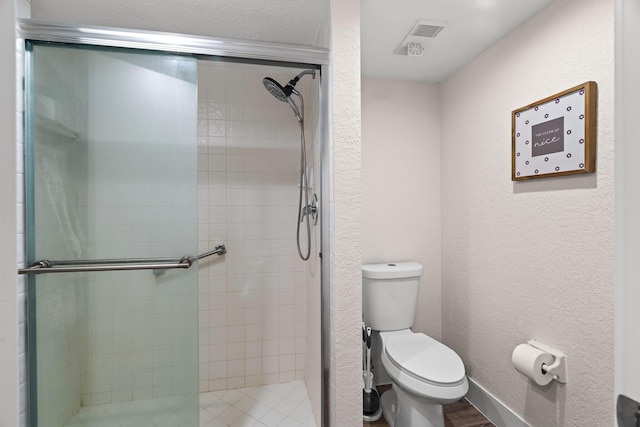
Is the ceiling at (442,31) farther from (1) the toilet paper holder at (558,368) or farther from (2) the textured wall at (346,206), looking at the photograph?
(1) the toilet paper holder at (558,368)

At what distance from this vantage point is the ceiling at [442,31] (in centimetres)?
134

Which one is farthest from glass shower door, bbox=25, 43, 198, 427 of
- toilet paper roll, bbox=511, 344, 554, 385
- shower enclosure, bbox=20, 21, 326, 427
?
toilet paper roll, bbox=511, 344, 554, 385

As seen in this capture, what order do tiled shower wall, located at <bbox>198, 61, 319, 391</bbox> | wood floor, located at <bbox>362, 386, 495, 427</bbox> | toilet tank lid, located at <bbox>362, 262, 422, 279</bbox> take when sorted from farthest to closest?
tiled shower wall, located at <bbox>198, 61, 319, 391</bbox>, toilet tank lid, located at <bbox>362, 262, 422, 279</bbox>, wood floor, located at <bbox>362, 386, 495, 427</bbox>

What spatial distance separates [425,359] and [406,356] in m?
0.09

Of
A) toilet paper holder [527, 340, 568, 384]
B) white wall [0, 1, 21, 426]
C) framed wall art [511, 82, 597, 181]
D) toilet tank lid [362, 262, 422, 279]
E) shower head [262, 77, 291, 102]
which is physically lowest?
toilet paper holder [527, 340, 568, 384]

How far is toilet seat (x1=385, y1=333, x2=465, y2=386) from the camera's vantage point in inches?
53.2

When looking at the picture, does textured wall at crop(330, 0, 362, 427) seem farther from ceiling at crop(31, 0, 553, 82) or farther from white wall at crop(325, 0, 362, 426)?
ceiling at crop(31, 0, 553, 82)

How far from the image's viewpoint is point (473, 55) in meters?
1.78

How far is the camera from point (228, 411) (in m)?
1.78

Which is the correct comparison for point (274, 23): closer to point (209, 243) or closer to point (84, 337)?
point (209, 243)

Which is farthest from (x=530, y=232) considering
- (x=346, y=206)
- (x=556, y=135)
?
(x=346, y=206)

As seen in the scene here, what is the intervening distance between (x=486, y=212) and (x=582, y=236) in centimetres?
52

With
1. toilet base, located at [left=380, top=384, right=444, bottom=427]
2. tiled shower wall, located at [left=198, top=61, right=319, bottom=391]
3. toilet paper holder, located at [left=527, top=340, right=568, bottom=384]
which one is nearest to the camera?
toilet paper holder, located at [left=527, top=340, right=568, bottom=384]

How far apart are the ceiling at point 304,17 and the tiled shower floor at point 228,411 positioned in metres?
1.76
